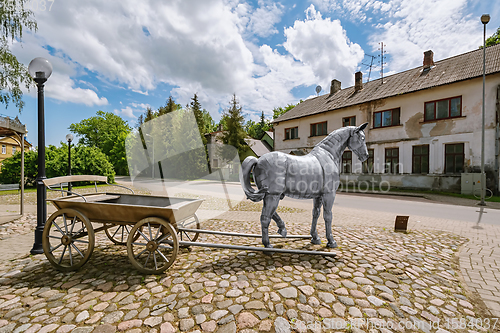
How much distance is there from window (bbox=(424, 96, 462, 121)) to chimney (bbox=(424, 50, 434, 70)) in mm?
4425

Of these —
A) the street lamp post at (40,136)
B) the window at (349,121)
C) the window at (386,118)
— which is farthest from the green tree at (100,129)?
the street lamp post at (40,136)

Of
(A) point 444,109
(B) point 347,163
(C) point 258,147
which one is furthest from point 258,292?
(C) point 258,147

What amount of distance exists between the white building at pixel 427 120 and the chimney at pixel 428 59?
66 millimetres

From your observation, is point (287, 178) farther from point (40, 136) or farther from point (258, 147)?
point (258, 147)

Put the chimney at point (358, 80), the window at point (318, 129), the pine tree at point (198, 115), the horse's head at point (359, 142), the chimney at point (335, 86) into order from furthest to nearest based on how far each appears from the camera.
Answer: the pine tree at point (198, 115)
the chimney at point (335, 86)
the window at point (318, 129)
the chimney at point (358, 80)
the horse's head at point (359, 142)

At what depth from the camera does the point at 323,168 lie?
3902 millimetres

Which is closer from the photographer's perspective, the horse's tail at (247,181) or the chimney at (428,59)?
the horse's tail at (247,181)

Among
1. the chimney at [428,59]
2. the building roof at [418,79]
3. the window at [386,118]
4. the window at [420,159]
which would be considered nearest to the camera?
the building roof at [418,79]

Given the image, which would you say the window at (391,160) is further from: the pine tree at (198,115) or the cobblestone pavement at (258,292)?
the pine tree at (198,115)

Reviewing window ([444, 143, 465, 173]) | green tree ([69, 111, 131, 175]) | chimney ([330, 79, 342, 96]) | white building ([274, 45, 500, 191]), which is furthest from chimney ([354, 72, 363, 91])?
green tree ([69, 111, 131, 175])

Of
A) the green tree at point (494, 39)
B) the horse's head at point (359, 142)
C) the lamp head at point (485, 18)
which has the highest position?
the green tree at point (494, 39)

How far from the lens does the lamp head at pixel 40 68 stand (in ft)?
14.0

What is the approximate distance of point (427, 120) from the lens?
52.3 ft

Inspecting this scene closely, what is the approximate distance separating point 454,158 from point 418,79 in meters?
6.54
